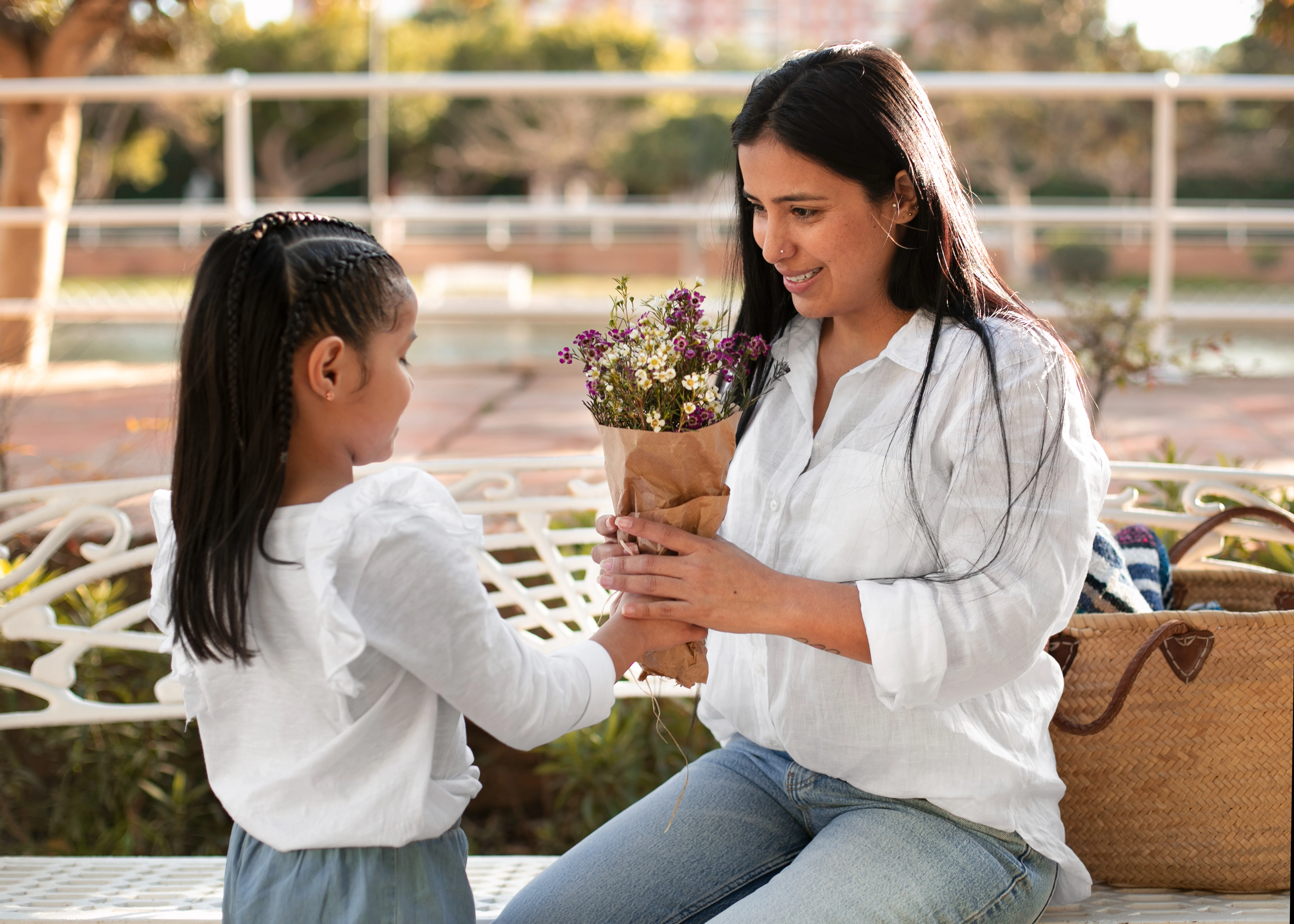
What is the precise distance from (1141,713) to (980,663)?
0.47 metres

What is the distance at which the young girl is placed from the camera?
1.28 metres

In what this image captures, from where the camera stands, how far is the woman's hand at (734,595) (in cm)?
154

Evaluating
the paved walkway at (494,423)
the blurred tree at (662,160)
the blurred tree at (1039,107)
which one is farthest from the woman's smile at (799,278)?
the blurred tree at (662,160)

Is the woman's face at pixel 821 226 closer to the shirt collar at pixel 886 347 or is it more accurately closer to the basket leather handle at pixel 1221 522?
the shirt collar at pixel 886 347

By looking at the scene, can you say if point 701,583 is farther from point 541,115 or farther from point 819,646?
point 541,115

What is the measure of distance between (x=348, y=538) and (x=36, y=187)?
574 cm

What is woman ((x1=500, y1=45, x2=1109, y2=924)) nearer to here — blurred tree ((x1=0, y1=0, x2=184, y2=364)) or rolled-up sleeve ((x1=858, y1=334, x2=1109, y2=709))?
rolled-up sleeve ((x1=858, y1=334, x2=1109, y2=709))

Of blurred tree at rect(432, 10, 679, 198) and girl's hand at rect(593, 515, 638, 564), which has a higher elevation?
blurred tree at rect(432, 10, 679, 198)

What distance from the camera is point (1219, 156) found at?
29.5 metres

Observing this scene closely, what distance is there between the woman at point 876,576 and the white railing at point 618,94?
7.49 feet

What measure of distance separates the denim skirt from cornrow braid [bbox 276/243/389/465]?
0.46m

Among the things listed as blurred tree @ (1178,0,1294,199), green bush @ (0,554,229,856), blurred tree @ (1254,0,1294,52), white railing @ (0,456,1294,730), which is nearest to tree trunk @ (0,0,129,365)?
green bush @ (0,554,229,856)

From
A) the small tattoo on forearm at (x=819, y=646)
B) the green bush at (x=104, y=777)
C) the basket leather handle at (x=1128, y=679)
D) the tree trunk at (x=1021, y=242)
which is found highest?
the tree trunk at (x=1021, y=242)

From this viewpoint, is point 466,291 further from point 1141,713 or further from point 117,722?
point 1141,713
